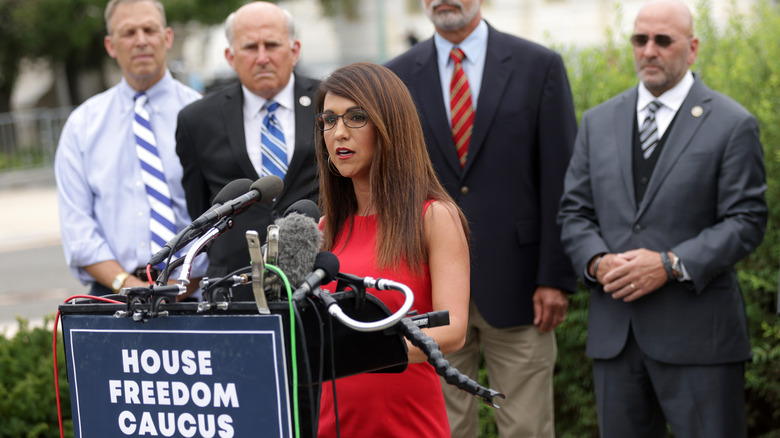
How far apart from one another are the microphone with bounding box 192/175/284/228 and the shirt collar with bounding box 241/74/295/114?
207 cm

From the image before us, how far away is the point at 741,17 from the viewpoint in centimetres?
634

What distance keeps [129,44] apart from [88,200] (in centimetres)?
88

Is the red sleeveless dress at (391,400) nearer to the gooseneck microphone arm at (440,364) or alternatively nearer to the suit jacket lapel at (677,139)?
the gooseneck microphone arm at (440,364)

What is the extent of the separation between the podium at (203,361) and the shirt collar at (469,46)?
2482 millimetres

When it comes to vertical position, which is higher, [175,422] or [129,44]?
[129,44]

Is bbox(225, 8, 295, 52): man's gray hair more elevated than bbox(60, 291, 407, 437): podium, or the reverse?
bbox(225, 8, 295, 52): man's gray hair

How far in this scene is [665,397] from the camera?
4.19 meters

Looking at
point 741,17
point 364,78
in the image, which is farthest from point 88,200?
point 741,17

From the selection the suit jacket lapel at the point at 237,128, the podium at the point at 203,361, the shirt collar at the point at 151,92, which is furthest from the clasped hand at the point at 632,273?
the shirt collar at the point at 151,92

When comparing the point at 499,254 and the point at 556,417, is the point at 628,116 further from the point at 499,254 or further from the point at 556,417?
the point at 556,417

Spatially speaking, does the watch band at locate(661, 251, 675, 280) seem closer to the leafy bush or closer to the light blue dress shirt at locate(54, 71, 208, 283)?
the light blue dress shirt at locate(54, 71, 208, 283)

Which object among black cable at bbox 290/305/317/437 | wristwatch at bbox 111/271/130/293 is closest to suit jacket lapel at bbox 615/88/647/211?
black cable at bbox 290/305/317/437

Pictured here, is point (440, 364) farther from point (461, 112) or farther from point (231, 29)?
point (231, 29)

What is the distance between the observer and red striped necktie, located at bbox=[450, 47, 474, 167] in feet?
15.0
